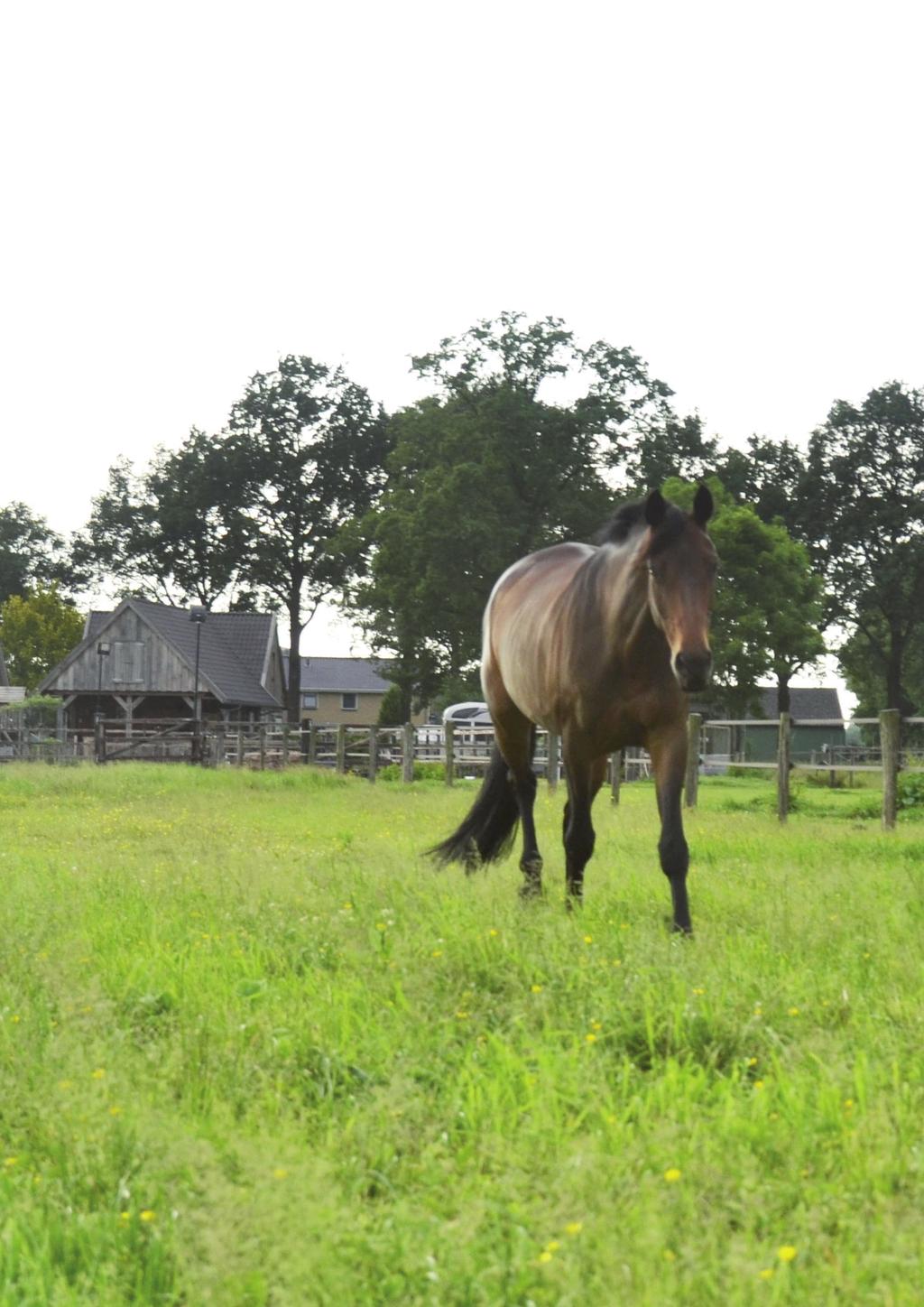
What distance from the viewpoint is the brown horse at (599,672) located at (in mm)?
7129

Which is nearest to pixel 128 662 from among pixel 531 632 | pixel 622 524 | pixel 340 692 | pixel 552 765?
pixel 552 765

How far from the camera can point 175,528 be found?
70.3 m

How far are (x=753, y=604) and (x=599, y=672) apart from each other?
1649 inches

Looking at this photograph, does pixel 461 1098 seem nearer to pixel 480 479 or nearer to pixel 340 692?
pixel 480 479

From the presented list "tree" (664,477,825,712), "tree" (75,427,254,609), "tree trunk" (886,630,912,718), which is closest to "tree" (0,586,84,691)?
"tree" (75,427,254,609)

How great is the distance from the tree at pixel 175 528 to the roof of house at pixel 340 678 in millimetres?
28672

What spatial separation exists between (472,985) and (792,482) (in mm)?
58083

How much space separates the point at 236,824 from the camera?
17359 mm

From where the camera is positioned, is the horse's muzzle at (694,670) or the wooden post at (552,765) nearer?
the horse's muzzle at (694,670)

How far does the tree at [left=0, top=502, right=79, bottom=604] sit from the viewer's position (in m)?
87.1

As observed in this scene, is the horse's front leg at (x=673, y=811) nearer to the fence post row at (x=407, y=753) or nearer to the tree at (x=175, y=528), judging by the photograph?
the fence post row at (x=407, y=753)

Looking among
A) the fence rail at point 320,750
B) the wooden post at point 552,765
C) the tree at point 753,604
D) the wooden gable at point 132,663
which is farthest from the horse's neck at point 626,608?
the wooden gable at point 132,663

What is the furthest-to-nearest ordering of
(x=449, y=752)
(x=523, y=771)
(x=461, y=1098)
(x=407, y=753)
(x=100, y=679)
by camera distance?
1. (x=100, y=679)
2. (x=407, y=753)
3. (x=449, y=752)
4. (x=523, y=771)
5. (x=461, y=1098)

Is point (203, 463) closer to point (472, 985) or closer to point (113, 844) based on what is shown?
point (113, 844)
